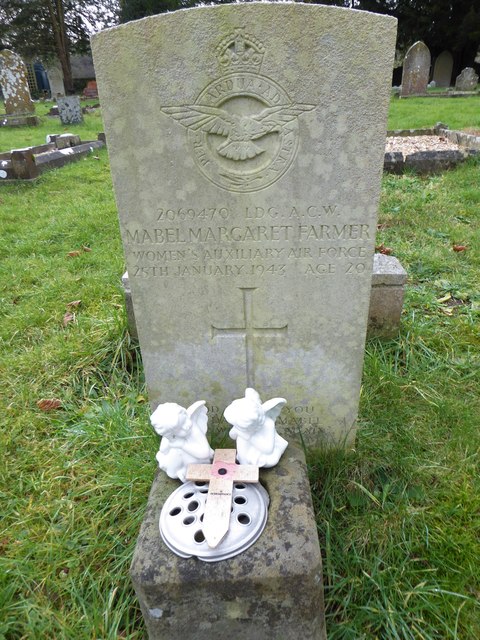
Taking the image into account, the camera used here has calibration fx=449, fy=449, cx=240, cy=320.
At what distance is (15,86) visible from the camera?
55.6ft

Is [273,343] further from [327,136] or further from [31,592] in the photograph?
[31,592]

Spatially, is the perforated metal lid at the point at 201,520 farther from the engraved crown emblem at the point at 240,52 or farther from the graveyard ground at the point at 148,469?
the engraved crown emblem at the point at 240,52

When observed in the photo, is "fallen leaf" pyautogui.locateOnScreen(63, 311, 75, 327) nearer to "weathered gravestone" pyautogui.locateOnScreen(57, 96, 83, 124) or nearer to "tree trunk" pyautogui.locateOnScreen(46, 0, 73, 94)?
"weathered gravestone" pyautogui.locateOnScreen(57, 96, 83, 124)

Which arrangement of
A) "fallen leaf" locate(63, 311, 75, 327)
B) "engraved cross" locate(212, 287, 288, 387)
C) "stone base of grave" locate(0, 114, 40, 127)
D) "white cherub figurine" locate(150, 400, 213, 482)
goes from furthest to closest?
"stone base of grave" locate(0, 114, 40, 127) < "fallen leaf" locate(63, 311, 75, 327) < "engraved cross" locate(212, 287, 288, 387) < "white cherub figurine" locate(150, 400, 213, 482)

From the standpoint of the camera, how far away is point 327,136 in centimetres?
167

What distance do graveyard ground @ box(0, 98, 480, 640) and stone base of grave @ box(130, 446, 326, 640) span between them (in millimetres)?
264

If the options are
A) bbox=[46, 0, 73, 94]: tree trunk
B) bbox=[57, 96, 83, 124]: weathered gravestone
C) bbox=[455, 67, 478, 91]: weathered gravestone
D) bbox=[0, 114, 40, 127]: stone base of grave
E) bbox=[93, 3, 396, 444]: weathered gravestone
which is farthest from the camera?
bbox=[46, 0, 73, 94]: tree trunk

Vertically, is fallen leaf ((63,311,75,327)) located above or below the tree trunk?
below

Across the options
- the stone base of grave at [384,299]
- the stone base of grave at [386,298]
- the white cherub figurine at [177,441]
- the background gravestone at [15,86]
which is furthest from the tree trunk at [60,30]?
the white cherub figurine at [177,441]

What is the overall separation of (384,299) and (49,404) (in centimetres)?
231

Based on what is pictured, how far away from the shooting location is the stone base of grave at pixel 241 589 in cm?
146

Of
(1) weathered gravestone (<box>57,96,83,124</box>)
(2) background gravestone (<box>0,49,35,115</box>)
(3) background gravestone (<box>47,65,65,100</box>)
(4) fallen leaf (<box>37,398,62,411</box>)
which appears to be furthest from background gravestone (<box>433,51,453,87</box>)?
(4) fallen leaf (<box>37,398,62,411</box>)

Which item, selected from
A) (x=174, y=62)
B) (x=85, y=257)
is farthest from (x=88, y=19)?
(x=174, y=62)

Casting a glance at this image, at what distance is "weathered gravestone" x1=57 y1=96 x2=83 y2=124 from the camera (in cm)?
1523
